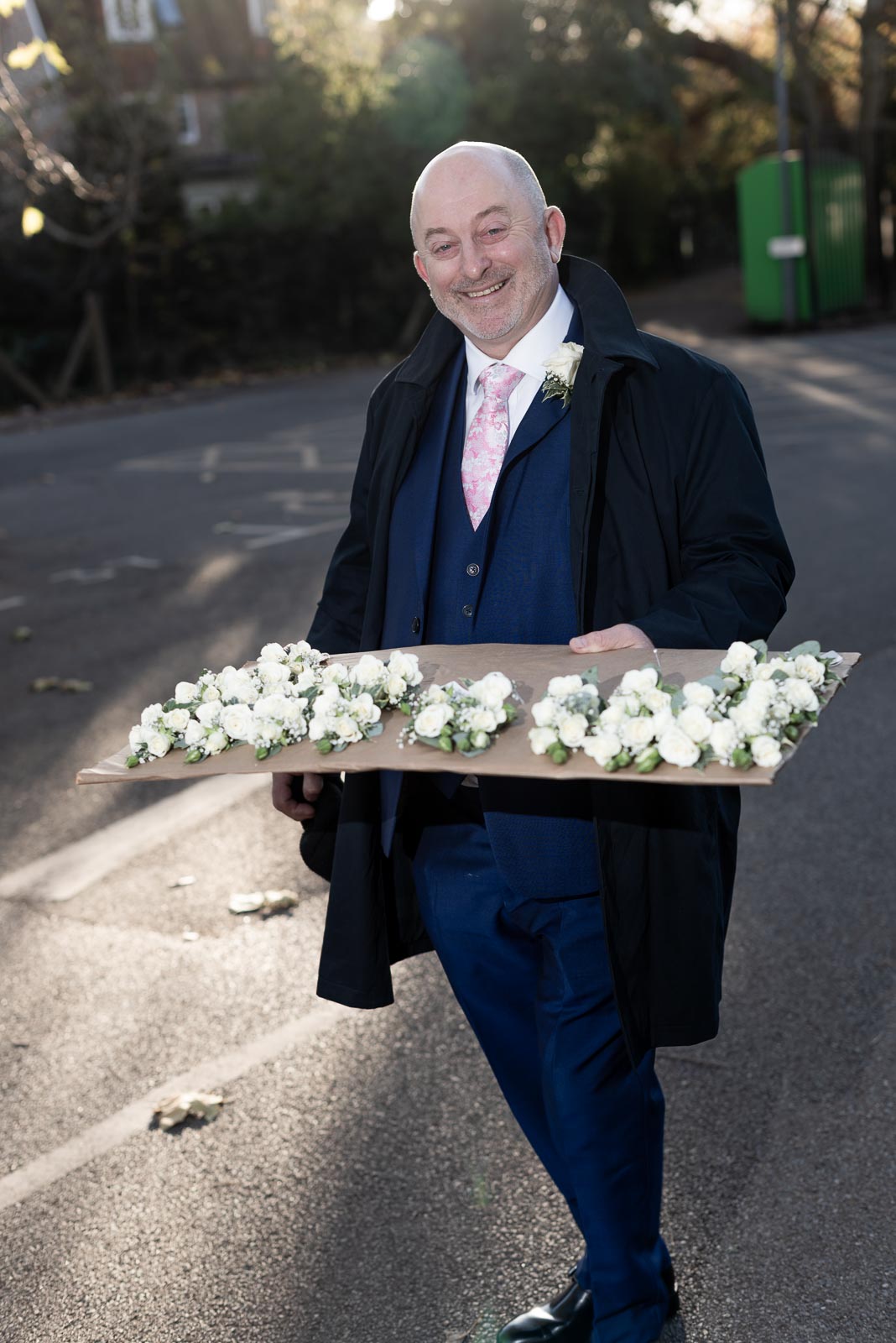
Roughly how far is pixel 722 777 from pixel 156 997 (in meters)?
2.95

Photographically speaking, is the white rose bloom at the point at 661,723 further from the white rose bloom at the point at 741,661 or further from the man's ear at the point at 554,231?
the man's ear at the point at 554,231

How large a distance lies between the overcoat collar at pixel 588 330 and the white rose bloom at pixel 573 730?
2.64 feet

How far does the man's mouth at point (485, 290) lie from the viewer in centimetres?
273

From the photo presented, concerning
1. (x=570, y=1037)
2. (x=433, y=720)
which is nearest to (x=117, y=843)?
(x=570, y=1037)

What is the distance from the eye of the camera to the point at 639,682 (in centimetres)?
218

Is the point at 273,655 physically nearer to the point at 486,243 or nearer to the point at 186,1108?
the point at 486,243

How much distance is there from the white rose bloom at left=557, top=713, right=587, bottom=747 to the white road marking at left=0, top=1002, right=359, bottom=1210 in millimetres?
2151

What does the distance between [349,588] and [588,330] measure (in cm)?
81

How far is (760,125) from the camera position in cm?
4428

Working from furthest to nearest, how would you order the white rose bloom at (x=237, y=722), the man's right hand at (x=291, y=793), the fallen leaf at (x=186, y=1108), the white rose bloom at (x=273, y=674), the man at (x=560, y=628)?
the fallen leaf at (x=186, y=1108), the man's right hand at (x=291, y=793), the man at (x=560, y=628), the white rose bloom at (x=273, y=674), the white rose bloom at (x=237, y=722)

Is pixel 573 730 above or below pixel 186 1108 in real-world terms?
above

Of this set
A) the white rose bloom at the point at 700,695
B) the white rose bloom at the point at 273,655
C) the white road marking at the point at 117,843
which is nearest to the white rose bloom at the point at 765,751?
the white rose bloom at the point at 700,695

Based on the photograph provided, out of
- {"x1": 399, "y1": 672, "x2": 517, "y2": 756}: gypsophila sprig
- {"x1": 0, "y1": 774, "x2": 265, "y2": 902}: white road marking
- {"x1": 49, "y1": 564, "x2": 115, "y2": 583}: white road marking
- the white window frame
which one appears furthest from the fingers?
the white window frame

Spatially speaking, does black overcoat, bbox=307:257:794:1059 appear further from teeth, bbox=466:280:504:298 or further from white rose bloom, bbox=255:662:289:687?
white rose bloom, bbox=255:662:289:687
